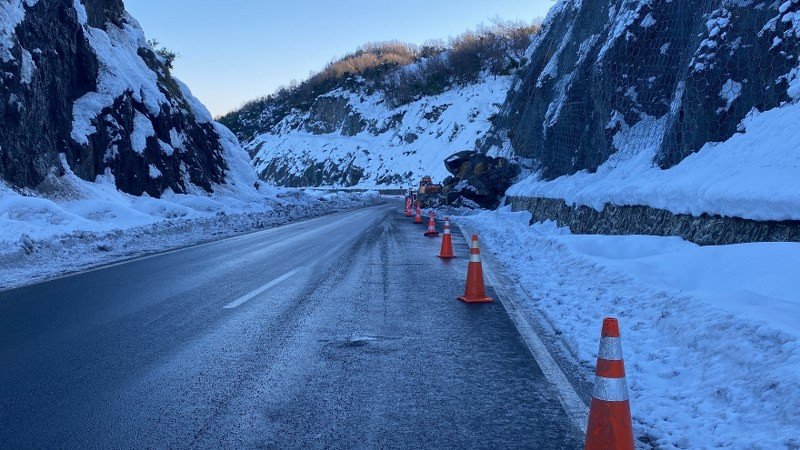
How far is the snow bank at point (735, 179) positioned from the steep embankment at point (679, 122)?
0.03 metres

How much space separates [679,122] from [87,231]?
47.4 ft

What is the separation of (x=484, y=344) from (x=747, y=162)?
245 inches

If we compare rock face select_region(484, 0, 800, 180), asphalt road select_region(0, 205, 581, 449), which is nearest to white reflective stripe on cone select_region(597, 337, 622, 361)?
asphalt road select_region(0, 205, 581, 449)

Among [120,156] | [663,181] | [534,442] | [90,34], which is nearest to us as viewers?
[534,442]

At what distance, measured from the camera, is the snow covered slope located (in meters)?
79.8

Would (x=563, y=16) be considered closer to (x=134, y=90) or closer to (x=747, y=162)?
(x=134, y=90)

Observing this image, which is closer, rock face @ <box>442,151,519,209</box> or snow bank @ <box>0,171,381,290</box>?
snow bank @ <box>0,171,381,290</box>

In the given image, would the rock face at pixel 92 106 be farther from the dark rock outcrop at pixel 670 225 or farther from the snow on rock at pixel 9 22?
the dark rock outcrop at pixel 670 225

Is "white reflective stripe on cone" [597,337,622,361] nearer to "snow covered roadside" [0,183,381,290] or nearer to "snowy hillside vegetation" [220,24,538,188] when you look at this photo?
"snow covered roadside" [0,183,381,290]

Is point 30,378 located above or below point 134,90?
below

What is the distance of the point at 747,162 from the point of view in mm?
9711

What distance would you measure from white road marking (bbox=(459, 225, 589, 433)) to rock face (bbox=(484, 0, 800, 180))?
6.40 m

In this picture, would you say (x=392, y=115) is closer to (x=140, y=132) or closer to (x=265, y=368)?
A: (x=140, y=132)

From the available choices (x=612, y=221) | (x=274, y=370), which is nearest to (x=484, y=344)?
(x=274, y=370)
